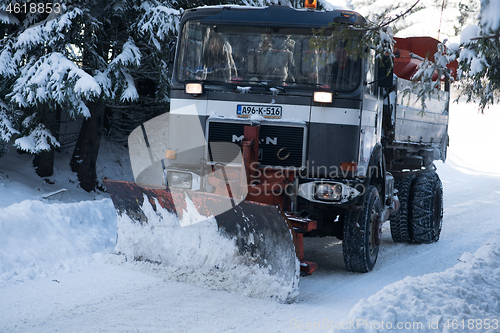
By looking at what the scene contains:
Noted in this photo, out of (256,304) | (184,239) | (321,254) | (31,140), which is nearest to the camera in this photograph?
(256,304)

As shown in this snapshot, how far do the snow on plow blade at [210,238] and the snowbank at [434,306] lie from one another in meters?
0.85

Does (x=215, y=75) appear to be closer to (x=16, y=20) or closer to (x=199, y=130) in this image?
(x=199, y=130)

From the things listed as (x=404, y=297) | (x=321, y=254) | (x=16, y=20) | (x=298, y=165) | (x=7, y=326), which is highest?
(x=16, y=20)

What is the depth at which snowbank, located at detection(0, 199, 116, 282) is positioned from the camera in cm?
504

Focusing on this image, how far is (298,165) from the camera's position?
207 inches

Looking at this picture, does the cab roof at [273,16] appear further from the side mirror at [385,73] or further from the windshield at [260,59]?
the side mirror at [385,73]

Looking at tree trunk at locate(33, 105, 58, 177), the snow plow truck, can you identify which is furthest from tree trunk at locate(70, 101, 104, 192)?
the snow plow truck

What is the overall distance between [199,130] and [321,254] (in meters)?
2.48

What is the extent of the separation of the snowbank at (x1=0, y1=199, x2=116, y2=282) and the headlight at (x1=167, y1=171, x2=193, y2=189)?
1.29m

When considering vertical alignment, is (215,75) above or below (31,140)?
above

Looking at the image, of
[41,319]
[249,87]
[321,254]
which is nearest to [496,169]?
[321,254]

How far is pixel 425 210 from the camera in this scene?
25.5 feet

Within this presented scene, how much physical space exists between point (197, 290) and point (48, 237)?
2.19 m

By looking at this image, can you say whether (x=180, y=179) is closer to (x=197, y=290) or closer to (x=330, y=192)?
(x=197, y=290)
